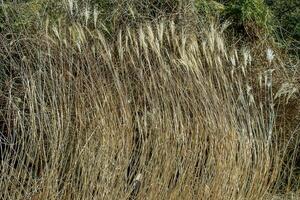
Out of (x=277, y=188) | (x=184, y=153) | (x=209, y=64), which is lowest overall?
(x=277, y=188)

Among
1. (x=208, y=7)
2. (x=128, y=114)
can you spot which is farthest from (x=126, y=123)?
(x=208, y=7)

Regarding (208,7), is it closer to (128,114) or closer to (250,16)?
(250,16)

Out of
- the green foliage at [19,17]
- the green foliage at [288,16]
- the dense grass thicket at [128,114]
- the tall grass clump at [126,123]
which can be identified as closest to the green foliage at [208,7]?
the dense grass thicket at [128,114]

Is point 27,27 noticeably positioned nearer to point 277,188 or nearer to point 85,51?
point 85,51

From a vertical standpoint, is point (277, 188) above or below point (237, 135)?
below

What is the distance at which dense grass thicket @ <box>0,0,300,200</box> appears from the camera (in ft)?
9.82

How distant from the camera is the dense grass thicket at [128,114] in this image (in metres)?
2.99

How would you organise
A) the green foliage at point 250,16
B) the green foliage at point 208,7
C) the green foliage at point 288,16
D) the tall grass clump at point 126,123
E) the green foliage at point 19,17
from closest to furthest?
the tall grass clump at point 126,123
the green foliage at point 19,17
the green foliage at point 208,7
the green foliage at point 250,16
the green foliage at point 288,16

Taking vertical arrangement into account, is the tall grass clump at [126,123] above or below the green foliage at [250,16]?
below

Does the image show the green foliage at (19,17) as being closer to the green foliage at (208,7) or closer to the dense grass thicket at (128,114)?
the dense grass thicket at (128,114)

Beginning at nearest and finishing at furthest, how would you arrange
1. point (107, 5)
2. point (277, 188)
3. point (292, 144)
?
point (277, 188), point (292, 144), point (107, 5)

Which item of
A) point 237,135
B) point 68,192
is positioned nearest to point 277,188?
point 237,135

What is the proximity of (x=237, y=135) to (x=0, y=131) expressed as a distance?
1.27m

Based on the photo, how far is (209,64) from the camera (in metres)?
3.59
